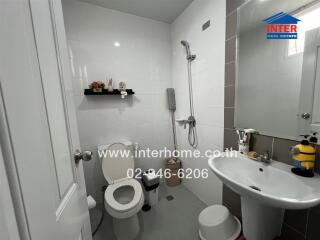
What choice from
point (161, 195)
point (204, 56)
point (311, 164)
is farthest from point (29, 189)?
point (161, 195)

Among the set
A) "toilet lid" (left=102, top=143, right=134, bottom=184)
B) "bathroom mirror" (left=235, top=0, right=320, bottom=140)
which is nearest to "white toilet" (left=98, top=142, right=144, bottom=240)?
"toilet lid" (left=102, top=143, right=134, bottom=184)

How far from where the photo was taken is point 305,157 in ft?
2.69

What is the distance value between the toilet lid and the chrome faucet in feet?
4.49

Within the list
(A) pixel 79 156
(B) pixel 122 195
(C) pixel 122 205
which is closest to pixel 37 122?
(A) pixel 79 156

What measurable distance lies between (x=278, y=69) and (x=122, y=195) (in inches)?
75.1

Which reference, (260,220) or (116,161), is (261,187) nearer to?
(260,220)

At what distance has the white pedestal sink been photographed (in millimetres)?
779

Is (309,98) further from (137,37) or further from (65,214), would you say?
(137,37)

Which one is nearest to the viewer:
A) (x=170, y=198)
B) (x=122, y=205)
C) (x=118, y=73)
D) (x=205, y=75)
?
(x=122, y=205)

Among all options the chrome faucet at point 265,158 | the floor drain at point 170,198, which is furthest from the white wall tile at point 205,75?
the chrome faucet at point 265,158

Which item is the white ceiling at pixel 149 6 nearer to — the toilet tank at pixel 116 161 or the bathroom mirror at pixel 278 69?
the bathroom mirror at pixel 278 69

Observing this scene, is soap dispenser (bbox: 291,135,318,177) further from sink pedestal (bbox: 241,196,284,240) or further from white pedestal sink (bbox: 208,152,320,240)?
sink pedestal (bbox: 241,196,284,240)

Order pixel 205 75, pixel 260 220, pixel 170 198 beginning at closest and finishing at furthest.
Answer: pixel 260 220, pixel 205 75, pixel 170 198

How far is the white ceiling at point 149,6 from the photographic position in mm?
1675
